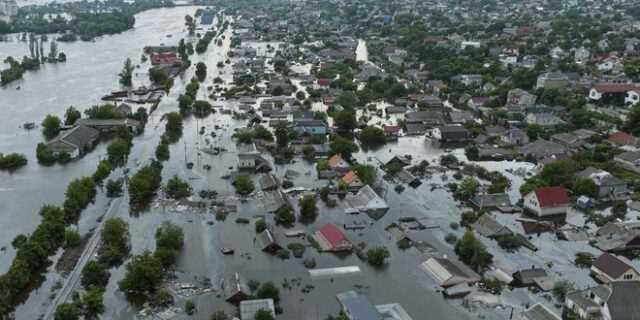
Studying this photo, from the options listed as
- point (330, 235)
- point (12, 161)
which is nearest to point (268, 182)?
point (330, 235)

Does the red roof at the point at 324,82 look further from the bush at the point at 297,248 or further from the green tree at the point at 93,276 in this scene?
the green tree at the point at 93,276

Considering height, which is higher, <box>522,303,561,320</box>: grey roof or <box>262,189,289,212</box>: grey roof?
<box>522,303,561,320</box>: grey roof

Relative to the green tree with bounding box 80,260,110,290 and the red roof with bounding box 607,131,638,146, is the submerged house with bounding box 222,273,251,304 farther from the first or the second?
the red roof with bounding box 607,131,638,146

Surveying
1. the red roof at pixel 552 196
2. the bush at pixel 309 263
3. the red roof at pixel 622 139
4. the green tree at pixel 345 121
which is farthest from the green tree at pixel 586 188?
the green tree at pixel 345 121

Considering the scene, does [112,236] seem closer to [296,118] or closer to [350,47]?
[296,118]

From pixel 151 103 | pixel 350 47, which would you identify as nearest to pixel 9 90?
pixel 151 103

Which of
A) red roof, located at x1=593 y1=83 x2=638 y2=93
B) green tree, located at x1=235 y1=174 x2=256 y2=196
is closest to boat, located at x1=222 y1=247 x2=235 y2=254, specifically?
green tree, located at x1=235 y1=174 x2=256 y2=196

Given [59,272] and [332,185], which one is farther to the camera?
[332,185]
